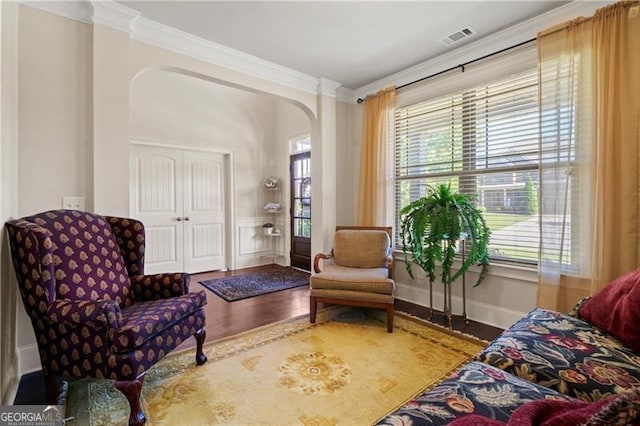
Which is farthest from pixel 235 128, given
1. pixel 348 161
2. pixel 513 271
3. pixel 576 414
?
pixel 576 414

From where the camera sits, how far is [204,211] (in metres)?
4.96

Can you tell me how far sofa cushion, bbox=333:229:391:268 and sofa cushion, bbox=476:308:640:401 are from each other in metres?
1.64

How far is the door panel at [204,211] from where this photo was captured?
4.79m

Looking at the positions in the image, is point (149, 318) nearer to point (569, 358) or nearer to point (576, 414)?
point (576, 414)

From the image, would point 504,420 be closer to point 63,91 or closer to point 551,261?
point 551,261

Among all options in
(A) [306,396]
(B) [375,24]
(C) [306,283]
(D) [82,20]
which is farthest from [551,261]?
(D) [82,20]

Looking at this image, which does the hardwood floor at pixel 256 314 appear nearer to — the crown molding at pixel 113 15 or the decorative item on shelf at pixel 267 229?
the decorative item on shelf at pixel 267 229

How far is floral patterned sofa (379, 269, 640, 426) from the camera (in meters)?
0.78

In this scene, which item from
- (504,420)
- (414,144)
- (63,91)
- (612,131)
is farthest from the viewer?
(414,144)

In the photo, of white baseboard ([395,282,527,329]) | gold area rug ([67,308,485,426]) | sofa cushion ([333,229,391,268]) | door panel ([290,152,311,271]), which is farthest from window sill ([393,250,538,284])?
door panel ([290,152,311,271])

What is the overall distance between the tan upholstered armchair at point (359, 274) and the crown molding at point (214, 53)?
1843mm

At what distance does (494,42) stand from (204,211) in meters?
4.44

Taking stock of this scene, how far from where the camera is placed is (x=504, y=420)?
90cm

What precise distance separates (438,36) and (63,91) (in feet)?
10.1
